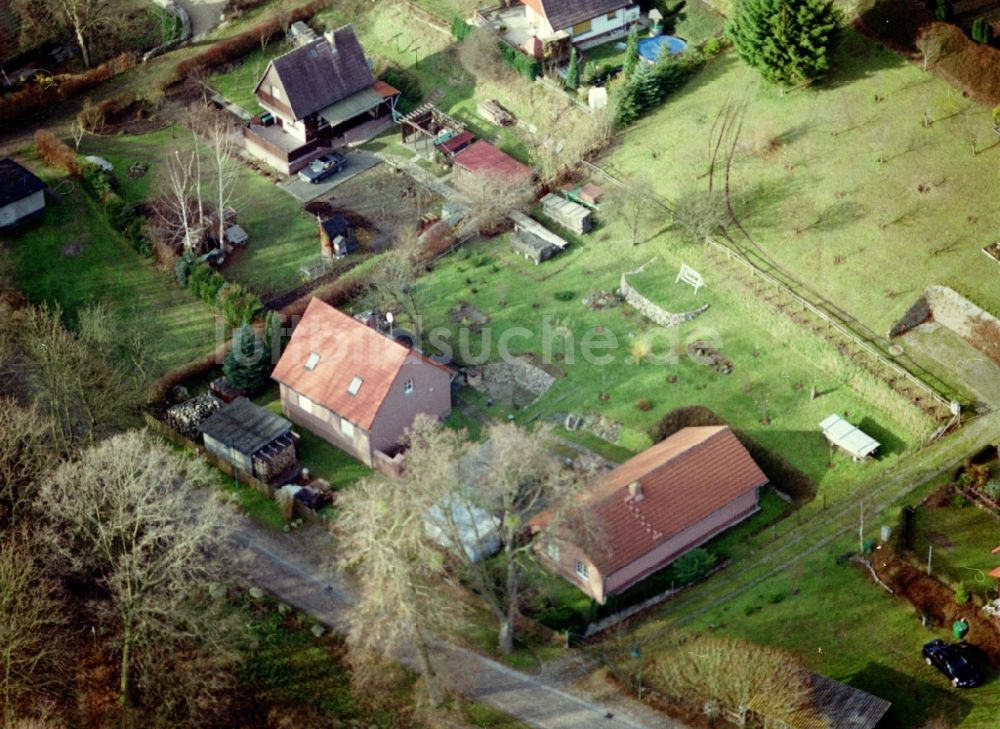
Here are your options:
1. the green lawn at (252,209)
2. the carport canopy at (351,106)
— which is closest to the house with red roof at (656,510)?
the green lawn at (252,209)

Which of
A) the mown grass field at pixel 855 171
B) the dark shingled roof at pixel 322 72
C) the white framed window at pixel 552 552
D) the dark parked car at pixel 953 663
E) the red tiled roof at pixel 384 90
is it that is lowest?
the white framed window at pixel 552 552

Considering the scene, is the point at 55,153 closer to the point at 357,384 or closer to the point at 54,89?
the point at 54,89

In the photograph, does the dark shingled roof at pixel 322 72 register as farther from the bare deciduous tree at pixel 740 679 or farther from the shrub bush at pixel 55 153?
the bare deciduous tree at pixel 740 679

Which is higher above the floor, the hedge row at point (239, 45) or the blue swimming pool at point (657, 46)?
the blue swimming pool at point (657, 46)

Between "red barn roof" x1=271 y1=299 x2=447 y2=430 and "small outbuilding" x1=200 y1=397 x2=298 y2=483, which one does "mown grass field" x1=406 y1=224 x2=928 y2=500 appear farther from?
"small outbuilding" x1=200 y1=397 x2=298 y2=483

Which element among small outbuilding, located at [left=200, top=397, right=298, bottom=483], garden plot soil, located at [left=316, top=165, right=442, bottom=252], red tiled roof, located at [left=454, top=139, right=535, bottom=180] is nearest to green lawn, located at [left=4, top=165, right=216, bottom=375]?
small outbuilding, located at [left=200, top=397, right=298, bottom=483]

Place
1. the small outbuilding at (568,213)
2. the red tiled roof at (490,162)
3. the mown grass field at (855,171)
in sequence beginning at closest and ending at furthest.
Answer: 1. the mown grass field at (855,171)
2. the small outbuilding at (568,213)
3. the red tiled roof at (490,162)

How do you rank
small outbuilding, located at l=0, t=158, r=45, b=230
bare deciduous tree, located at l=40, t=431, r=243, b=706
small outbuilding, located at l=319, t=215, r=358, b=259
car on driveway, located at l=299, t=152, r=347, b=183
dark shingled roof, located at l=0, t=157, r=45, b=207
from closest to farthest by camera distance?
bare deciduous tree, located at l=40, t=431, r=243, b=706 < small outbuilding, located at l=319, t=215, r=358, b=259 < dark shingled roof, located at l=0, t=157, r=45, b=207 < small outbuilding, located at l=0, t=158, r=45, b=230 < car on driveway, located at l=299, t=152, r=347, b=183

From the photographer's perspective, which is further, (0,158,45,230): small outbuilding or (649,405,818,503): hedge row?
(0,158,45,230): small outbuilding
